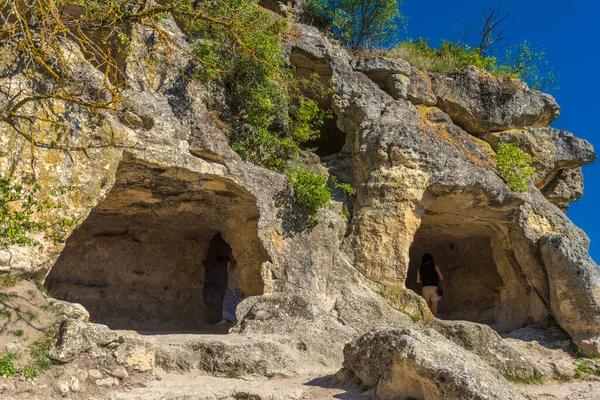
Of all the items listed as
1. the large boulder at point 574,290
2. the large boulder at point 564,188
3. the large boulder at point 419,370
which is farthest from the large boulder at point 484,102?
the large boulder at point 419,370

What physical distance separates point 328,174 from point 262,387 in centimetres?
606

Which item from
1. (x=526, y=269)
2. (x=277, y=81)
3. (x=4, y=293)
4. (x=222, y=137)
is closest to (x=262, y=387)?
(x=4, y=293)

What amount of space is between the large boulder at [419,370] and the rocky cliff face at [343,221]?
42mm

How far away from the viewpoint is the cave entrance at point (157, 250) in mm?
8430

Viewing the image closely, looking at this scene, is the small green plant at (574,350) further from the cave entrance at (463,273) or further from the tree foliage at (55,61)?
the tree foliage at (55,61)

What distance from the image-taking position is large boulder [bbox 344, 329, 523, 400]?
430cm

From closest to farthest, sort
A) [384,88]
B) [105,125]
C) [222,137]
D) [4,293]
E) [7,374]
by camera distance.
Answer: [7,374] < [4,293] < [105,125] < [222,137] < [384,88]

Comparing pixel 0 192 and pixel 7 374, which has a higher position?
pixel 0 192

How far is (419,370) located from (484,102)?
9512 mm

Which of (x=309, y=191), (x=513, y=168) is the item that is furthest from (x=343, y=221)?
(x=513, y=168)

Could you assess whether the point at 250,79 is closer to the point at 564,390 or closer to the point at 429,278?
the point at 429,278

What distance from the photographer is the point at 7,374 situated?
454cm

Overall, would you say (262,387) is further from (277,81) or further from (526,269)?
(526,269)

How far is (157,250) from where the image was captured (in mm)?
10820
